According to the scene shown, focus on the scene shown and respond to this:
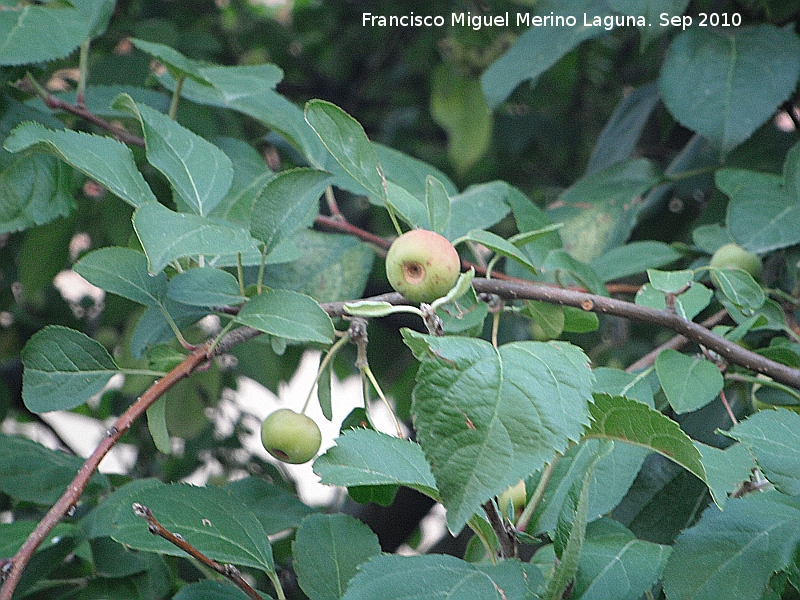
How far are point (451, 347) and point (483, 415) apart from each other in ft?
0.12

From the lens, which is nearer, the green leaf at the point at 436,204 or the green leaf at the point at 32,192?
the green leaf at the point at 436,204

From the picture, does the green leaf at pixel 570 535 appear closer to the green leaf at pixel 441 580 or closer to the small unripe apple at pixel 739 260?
the green leaf at pixel 441 580

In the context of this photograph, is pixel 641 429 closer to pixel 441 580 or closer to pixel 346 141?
pixel 441 580

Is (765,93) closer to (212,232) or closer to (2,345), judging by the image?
(212,232)

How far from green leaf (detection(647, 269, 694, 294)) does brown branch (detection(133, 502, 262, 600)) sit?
1.16 ft

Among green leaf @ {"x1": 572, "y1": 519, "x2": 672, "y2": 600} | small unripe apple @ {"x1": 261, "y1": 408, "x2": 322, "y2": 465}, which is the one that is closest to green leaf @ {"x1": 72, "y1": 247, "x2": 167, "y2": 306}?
small unripe apple @ {"x1": 261, "y1": 408, "x2": 322, "y2": 465}

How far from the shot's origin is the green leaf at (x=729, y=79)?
Result: 2.77ft

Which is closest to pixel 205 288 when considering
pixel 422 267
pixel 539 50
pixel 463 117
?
pixel 422 267

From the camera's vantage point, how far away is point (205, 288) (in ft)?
1.69

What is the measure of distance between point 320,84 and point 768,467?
137cm

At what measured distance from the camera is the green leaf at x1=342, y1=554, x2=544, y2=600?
418 millimetres

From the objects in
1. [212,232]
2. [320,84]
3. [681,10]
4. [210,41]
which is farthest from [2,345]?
[681,10]

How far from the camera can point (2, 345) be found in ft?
4.70

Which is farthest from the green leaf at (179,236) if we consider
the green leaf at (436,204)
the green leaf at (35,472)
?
the green leaf at (35,472)
